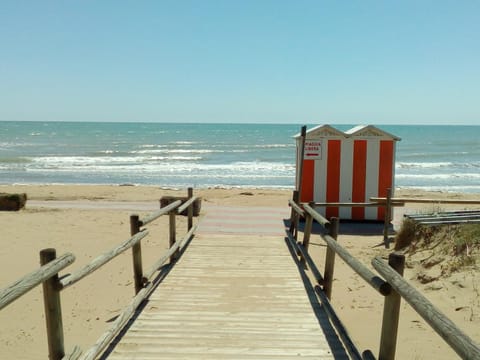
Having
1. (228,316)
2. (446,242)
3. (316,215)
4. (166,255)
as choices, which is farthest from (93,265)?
(446,242)

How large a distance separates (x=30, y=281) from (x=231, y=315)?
245cm

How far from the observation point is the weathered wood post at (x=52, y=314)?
306cm

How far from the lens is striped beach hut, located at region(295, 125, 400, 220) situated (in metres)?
11.0

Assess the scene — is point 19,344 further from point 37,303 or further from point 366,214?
point 366,214

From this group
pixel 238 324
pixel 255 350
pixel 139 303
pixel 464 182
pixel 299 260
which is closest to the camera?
pixel 255 350

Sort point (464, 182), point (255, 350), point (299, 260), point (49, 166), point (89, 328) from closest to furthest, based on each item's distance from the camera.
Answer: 1. point (255, 350)
2. point (89, 328)
3. point (299, 260)
4. point (464, 182)
5. point (49, 166)

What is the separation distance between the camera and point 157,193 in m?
18.3

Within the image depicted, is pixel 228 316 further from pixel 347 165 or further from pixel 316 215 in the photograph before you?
pixel 347 165

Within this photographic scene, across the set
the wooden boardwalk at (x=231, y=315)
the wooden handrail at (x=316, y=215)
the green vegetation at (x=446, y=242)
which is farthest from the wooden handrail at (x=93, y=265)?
the green vegetation at (x=446, y=242)

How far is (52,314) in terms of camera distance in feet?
10.1

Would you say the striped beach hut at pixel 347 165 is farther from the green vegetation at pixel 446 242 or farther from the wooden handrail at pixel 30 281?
the wooden handrail at pixel 30 281

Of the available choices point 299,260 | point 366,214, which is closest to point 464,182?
point 366,214

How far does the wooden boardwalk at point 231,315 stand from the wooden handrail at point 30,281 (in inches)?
38.6

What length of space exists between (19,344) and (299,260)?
406 centimetres
